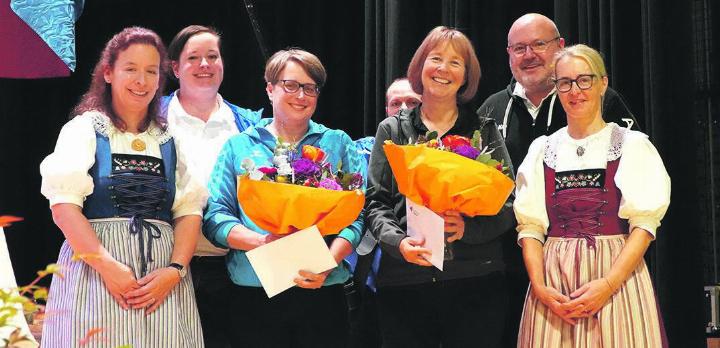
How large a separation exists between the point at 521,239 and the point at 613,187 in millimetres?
327

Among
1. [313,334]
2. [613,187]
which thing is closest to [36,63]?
[313,334]

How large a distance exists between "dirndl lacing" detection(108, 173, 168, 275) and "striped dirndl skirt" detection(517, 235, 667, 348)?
1.18 meters

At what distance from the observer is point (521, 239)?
288 centimetres

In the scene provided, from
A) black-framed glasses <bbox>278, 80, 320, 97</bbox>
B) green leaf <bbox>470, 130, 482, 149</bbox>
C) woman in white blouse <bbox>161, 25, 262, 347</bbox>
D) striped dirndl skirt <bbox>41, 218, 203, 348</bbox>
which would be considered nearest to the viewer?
striped dirndl skirt <bbox>41, 218, 203, 348</bbox>

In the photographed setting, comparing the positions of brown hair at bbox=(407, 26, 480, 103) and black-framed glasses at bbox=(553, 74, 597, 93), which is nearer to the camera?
black-framed glasses at bbox=(553, 74, 597, 93)

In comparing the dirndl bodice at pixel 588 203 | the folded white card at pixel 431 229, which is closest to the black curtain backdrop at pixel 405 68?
the dirndl bodice at pixel 588 203

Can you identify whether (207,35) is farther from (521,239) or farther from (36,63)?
(521,239)

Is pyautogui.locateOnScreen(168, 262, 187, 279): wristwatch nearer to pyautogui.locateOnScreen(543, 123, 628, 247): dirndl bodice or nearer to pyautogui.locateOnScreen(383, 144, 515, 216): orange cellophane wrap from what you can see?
pyautogui.locateOnScreen(383, 144, 515, 216): orange cellophane wrap

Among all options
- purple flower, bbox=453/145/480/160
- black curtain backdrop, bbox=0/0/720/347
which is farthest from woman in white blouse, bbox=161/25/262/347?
black curtain backdrop, bbox=0/0/720/347

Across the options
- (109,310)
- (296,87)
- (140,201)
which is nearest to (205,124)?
(296,87)

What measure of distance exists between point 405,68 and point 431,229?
1914 mm

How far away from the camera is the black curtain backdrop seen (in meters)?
3.51

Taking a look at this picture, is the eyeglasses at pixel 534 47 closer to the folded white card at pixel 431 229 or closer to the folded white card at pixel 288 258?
the folded white card at pixel 431 229

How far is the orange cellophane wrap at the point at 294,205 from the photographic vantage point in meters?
2.63
